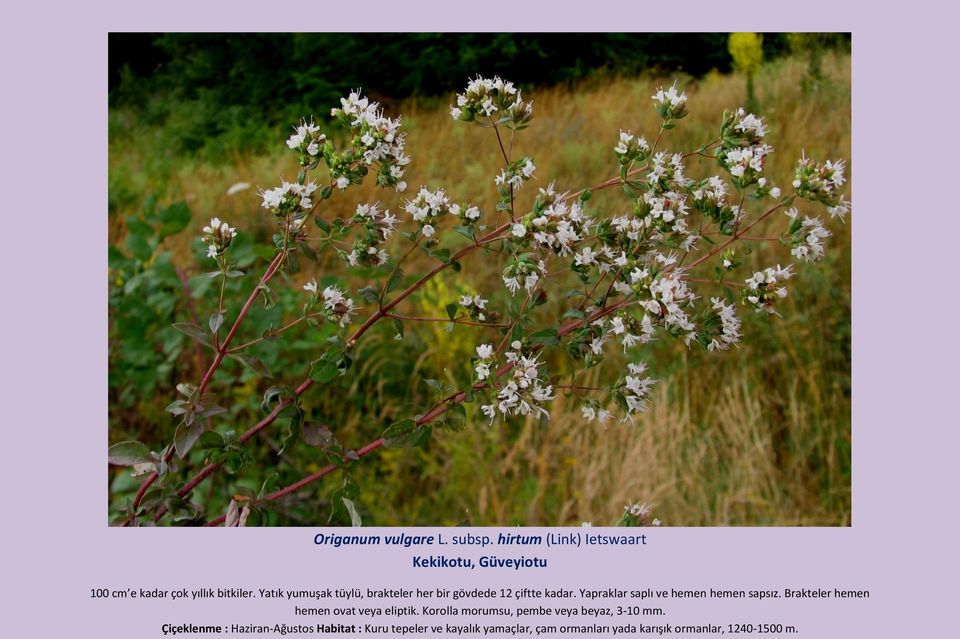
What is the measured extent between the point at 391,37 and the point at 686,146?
327 centimetres

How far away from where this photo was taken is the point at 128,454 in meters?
1.08

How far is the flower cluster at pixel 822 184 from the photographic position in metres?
1.04

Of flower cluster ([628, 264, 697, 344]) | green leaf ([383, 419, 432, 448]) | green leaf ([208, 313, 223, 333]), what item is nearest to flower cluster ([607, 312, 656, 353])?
flower cluster ([628, 264, 697, 344])

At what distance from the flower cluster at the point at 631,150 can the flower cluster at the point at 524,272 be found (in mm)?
193

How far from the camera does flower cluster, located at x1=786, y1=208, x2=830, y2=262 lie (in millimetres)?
1076

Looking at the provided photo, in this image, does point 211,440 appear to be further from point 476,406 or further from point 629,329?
point 476,406

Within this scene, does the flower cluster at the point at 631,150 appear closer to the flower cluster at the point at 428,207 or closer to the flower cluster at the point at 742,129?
the flower cluster at the point at 742,129

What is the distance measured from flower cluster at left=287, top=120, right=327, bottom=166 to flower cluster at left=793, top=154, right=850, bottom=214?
628 mm

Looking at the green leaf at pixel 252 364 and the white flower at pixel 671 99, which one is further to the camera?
the white flower at pixel 671 99

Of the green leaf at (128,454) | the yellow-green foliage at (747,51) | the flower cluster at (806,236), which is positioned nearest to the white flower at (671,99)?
the flower cluster at (806,236)

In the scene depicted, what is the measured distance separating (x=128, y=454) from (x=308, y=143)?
0.48m

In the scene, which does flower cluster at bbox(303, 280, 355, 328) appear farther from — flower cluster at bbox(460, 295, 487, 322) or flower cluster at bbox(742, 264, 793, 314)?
flower cluster at bbox(742, 264, 793, 314)

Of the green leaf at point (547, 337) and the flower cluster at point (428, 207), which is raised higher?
the flower cluster at point (428, 207)

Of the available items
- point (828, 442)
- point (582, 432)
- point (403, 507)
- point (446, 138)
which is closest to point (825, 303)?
point (828, 442)
